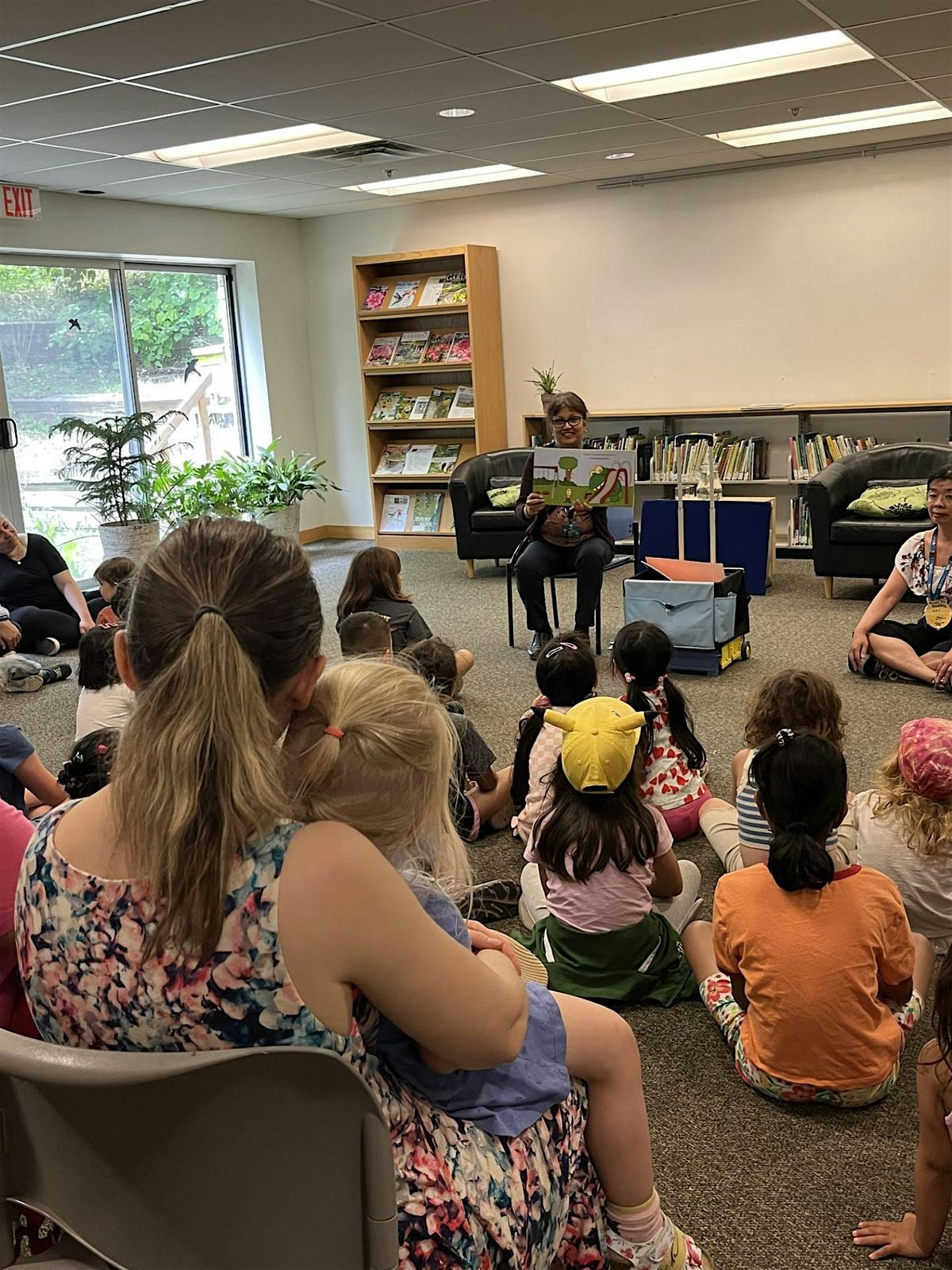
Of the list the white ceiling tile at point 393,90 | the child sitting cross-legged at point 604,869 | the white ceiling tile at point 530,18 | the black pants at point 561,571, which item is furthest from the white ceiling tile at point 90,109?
the child sitting cross-legged at point 604,869

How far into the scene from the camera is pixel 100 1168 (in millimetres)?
1004

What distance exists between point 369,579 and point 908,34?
292 cm

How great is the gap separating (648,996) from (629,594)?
2.76 meters

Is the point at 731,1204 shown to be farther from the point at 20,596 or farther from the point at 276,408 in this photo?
the point at 276,408

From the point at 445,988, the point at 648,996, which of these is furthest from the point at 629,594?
the point at 445,988

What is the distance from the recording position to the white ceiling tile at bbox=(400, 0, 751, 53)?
3.79 meters

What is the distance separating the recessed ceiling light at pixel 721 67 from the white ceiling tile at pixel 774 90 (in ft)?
0.14

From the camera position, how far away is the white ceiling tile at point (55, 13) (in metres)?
3.46

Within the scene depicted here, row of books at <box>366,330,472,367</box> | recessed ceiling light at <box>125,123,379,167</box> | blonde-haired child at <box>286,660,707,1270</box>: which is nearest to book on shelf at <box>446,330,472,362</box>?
row of books at <box>366,330,472,367</box>

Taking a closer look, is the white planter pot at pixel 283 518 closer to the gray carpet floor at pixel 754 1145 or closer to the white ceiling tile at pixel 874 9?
the gray carpet floor at pixel 754 1145

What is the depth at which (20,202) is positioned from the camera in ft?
22.1

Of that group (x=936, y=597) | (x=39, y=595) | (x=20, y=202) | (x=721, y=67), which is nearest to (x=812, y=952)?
(x=936, y=597)

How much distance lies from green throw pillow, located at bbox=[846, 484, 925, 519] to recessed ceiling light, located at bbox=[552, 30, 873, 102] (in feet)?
7.17

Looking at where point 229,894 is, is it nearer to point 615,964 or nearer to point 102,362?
point 615,964
